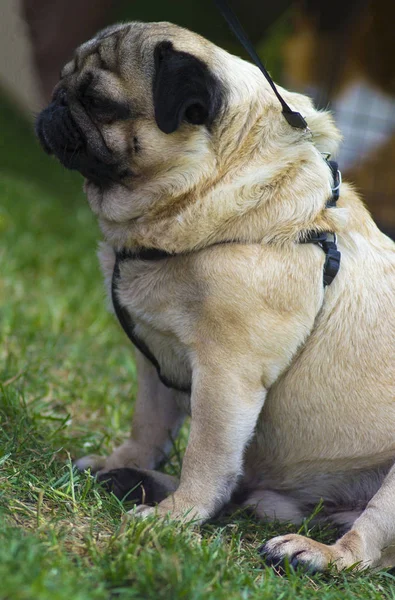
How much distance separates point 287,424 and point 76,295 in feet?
10.7

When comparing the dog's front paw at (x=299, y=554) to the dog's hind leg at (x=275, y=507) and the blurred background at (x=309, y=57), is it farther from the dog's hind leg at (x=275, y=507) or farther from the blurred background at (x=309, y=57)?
the blurred background at (x=309, y=57)

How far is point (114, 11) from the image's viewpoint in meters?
8.13

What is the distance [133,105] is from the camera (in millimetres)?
3180

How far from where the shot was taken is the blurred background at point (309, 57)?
22.9 ft

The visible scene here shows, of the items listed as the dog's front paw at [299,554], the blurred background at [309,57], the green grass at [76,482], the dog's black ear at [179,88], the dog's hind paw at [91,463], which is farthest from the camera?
the blurred background at [309,57]

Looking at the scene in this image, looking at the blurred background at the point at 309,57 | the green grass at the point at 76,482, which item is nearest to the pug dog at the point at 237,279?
the green grass at the point at 76,482

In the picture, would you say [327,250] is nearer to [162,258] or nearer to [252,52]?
[162,258]

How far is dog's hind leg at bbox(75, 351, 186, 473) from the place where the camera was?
12.1 ft

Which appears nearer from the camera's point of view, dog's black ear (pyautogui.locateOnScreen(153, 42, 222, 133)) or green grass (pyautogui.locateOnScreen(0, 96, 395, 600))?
green grass (pyautogui.locateOnScreen(0, 96, 395, 600))

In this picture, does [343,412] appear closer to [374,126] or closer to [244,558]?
[244,558]

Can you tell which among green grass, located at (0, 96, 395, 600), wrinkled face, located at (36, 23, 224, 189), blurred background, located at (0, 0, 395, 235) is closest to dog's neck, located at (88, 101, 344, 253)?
wrinkled face, located at (36, 23, 224, 189)

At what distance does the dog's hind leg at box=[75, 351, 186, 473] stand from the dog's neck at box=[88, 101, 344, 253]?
2.67 feet

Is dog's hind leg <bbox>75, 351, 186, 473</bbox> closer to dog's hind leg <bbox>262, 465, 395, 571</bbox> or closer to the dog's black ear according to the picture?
dog's hind leg <bbox>262, 465, 395, 571</bbox>

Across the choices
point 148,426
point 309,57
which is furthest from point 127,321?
point 309,57
